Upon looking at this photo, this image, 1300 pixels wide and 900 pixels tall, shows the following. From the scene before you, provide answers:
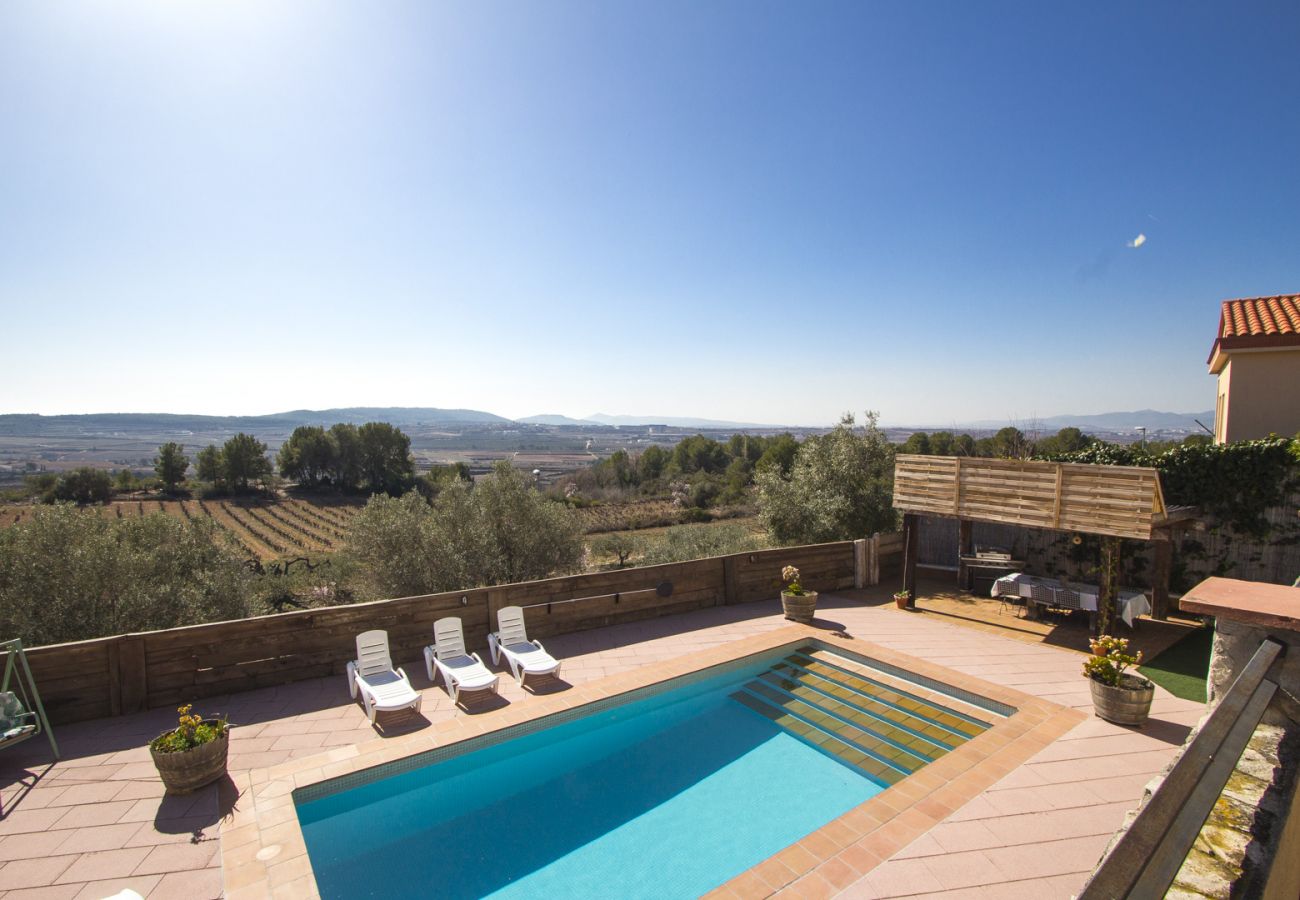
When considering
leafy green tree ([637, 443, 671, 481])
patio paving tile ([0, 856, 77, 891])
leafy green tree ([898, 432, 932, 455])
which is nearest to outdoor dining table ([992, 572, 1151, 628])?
patio paving tile ([0, 856, 77, 891])

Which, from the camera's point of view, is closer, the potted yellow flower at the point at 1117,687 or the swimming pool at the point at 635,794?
the swimming pool at the point at 635,794

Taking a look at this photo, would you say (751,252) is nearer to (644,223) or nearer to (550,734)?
(644,223)

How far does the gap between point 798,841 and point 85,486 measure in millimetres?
66953

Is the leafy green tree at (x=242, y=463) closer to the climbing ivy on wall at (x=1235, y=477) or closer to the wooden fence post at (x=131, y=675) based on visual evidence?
the wooden fence post at (x=131, y=675)

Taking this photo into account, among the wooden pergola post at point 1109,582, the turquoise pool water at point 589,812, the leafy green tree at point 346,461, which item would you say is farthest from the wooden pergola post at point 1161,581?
the leafy green tree at point 346,461

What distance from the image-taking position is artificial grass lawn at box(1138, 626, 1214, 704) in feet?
23.5

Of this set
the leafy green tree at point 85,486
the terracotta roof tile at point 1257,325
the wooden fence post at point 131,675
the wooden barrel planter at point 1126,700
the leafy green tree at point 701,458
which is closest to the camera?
the wooden barrel planter at point 1126,700

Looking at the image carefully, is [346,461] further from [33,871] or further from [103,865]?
[103,865]

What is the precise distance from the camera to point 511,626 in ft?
27.3

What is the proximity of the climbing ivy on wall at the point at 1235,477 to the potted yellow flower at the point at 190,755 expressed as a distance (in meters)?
13.7

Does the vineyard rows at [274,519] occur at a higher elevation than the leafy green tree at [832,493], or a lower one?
lower

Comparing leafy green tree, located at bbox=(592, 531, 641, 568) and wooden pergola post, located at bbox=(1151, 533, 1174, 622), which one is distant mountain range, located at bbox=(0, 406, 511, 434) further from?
wooden pergola post, located at bbox=(1151, 533, 1174, 622)

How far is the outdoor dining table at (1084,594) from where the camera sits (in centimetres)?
905

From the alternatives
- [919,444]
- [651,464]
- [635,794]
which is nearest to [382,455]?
[651,464]
